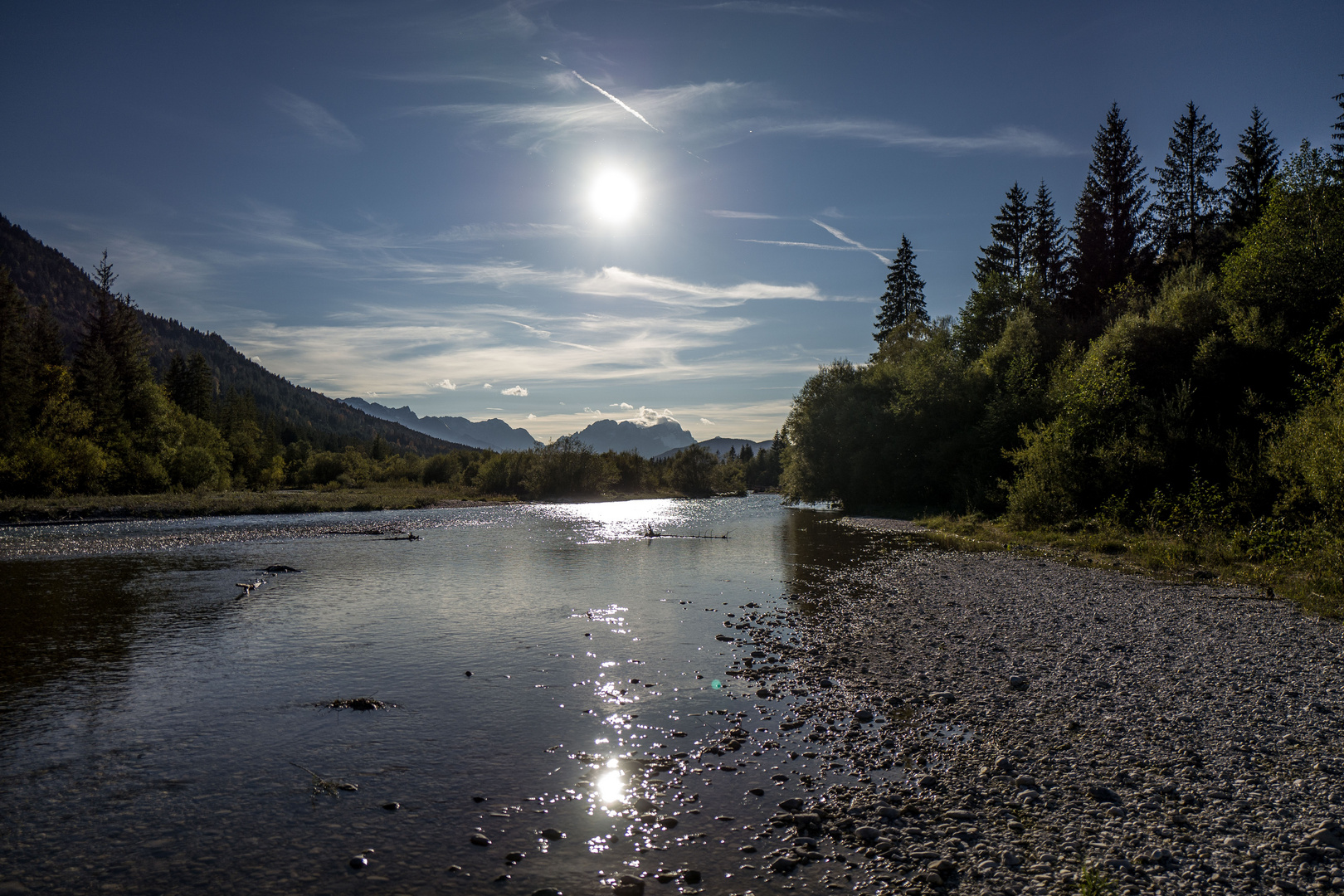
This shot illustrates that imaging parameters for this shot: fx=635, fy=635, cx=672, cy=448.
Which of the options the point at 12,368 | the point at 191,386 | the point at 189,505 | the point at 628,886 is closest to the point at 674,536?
the point at 628,886

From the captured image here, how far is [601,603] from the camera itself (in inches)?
798

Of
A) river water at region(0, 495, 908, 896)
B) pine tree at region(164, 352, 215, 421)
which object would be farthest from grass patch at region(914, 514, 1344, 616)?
pine tree at region(164, 352, 215, 421)

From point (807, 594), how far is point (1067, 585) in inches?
310

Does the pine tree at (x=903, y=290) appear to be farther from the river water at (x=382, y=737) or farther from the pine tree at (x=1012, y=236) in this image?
the river water at (x=382, y=737)

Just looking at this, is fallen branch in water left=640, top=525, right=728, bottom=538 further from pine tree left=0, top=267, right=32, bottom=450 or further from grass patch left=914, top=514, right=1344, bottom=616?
pine tree left=0, top=267, right=32, bottom=450

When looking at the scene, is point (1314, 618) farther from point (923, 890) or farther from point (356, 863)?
point (356, 863)

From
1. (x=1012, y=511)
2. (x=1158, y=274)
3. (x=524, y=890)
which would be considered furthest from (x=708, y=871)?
(x=1158, y=274)

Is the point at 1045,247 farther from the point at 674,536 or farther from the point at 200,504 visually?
the point at 200,504

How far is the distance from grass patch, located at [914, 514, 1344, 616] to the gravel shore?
1907mm

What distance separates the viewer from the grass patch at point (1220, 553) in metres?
16.6

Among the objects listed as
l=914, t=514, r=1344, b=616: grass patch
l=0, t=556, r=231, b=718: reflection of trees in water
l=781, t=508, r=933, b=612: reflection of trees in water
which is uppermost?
l=914, t=514, r=1344, b=616: grass patch

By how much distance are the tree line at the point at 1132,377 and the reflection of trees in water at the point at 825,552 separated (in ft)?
24.3

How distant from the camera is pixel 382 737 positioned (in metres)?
9.76

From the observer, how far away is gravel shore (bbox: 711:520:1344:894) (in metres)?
5.98
